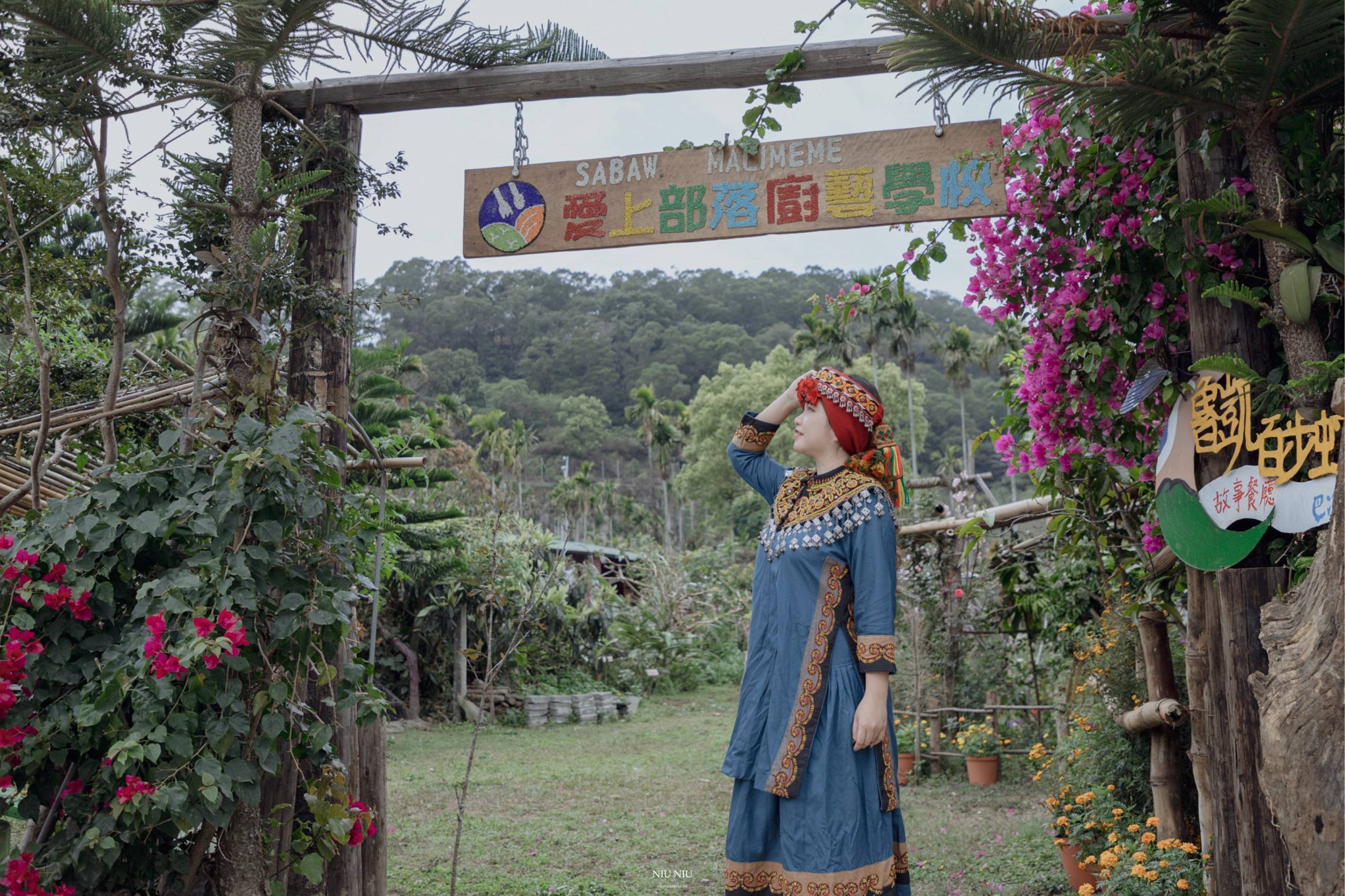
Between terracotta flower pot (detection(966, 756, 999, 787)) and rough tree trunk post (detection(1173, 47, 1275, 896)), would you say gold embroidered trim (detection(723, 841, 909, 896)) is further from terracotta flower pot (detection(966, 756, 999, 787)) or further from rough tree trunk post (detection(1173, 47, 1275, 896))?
terracotta flower pot (detection(966, 756, 999, 787))

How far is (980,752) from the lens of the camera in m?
6.54

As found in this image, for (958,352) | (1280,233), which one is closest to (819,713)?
(1280,233)

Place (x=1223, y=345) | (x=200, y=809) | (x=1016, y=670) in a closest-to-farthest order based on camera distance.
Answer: (x=200, y=809) < (x=1223, y=345) < (x=1016, y=670)

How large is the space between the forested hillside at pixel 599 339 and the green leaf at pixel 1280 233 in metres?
32.5

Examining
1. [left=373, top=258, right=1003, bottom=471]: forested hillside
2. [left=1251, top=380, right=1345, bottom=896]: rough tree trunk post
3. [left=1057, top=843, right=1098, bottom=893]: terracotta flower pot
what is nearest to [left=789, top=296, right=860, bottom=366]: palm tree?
[left=373, top=258, right=1003, bottom=471]: forested hillside

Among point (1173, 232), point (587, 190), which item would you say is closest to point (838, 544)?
point (1173, 232)

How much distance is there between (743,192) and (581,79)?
23.0 inches

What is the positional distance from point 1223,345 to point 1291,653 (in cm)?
102

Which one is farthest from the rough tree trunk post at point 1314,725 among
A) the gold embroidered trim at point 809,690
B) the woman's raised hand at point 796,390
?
the woman's raised hand at point 796,390

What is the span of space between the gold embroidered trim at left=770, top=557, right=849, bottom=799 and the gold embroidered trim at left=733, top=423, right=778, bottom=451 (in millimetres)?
459

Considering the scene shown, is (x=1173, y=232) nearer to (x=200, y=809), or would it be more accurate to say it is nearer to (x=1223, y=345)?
(x=1223, y=345)

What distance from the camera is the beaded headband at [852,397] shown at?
2.42 m

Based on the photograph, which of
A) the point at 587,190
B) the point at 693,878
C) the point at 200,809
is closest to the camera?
the point at 200,809

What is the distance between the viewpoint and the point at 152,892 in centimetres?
229
